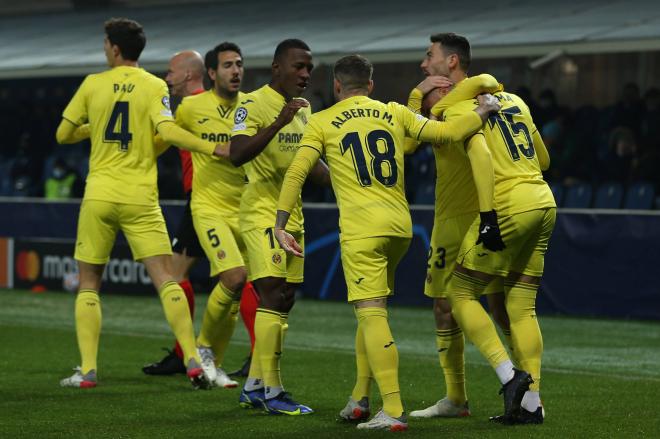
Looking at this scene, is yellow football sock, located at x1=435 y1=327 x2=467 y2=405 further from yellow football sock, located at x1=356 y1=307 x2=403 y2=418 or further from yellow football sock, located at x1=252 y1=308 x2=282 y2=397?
yellow football sock, located at x1=252 y1=308 x2=282 y2=397

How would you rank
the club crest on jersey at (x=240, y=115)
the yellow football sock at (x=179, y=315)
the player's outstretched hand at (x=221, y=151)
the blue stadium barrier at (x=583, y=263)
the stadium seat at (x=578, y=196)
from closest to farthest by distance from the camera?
1. the club crest on jersey at (x=240, y=115)
2. the player's outstretched hand at (x=221, y=151)
3. the yellow football sock at (x=179, y=315)
4. the blue stadium barrier at (x=583, y=263)
5. the stadium seat at (x=578, y=196)

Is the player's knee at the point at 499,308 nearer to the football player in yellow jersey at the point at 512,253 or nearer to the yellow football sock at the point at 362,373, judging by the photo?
the football player in yellow jersey at the point at 512,253

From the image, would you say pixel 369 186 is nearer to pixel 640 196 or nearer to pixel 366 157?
pixel 366 157

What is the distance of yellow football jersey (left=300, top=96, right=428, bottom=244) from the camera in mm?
6754

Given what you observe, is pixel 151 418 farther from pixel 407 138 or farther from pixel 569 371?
pixel 569 371

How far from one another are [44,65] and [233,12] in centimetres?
415

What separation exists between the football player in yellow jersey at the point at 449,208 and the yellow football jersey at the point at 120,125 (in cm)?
202

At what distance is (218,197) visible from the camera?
27.8 ft

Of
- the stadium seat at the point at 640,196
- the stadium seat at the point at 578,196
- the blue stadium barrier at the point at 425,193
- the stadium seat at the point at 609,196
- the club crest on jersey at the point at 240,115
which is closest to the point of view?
the club crest on jersey at the point at 240,115

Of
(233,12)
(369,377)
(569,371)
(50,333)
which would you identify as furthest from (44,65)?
(369,377)

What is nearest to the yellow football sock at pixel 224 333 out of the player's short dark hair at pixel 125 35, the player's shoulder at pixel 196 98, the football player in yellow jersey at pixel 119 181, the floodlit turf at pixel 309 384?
the floodlit turf at pixel 309 384

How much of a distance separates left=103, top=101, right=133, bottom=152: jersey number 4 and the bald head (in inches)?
35.7

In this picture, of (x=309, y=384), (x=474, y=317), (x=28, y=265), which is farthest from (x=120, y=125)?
(x=28, y=265)

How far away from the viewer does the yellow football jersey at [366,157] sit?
675 cm
